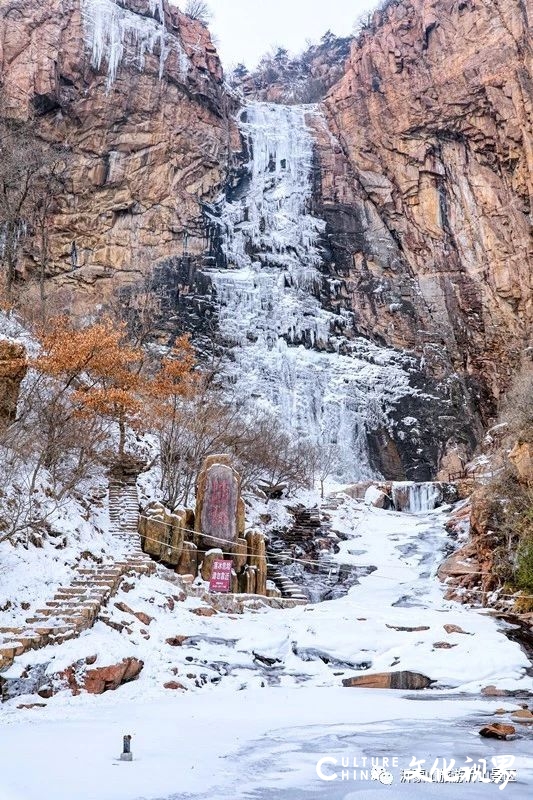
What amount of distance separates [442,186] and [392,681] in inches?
1296

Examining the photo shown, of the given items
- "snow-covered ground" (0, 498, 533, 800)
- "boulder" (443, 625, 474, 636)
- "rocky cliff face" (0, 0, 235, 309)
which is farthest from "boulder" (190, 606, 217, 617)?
"rocky cliff face" (0, 0, 235, 309)

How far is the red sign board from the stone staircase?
3.45 ft

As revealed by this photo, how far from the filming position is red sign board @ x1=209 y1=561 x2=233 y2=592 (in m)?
11.0

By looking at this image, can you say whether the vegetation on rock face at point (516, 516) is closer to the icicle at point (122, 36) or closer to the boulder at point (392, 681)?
the boulder at point (392, 681)

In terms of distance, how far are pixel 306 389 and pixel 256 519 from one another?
1342 centimetres

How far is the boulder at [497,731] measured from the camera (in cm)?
431

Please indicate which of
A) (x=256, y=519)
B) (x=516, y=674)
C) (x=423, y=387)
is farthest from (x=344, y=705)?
(x=423, y=387)

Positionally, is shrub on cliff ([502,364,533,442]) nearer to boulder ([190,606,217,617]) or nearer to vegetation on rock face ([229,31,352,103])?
boulder ([190,606,217,617])

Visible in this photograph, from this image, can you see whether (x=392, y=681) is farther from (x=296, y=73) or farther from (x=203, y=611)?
(x=296, y=73)

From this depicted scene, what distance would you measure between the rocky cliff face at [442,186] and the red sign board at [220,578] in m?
24.8

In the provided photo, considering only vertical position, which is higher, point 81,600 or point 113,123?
point 113,123

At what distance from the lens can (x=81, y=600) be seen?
7.28 meters

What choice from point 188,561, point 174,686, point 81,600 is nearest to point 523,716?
point 174,686

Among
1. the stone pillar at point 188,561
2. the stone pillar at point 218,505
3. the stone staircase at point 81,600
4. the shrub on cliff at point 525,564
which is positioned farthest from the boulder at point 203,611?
the shrub on cliff at point 525,564
